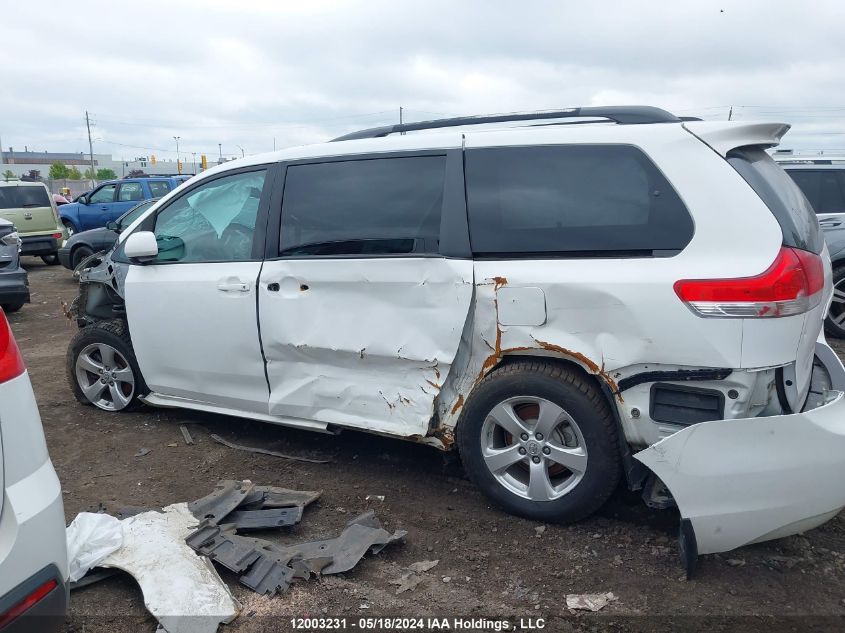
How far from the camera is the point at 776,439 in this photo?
2713 millimetres

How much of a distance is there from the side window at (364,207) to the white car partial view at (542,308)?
0.5 inches

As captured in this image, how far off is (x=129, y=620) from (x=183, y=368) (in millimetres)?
1891

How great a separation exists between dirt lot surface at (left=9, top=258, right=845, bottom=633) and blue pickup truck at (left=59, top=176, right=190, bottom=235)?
42.2ft

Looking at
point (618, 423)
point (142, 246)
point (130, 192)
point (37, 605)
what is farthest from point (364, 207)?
point (130, 192)

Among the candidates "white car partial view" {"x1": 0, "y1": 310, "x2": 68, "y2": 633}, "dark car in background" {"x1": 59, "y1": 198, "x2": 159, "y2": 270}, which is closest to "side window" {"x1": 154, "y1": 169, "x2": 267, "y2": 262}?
"white car partial view" {"x1": 0, "y1": 310, "x2": 68, "y2": 633}

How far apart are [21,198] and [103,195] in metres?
2.98

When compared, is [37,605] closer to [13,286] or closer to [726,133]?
[726,133]

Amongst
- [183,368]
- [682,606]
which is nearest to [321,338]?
[183,368]

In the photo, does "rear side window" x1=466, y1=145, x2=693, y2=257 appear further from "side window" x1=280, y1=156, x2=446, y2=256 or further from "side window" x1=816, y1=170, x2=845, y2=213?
"side window" x1=816, y1=170, x2=845, y2=213

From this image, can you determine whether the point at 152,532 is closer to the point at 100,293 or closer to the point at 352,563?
the point at 352,563

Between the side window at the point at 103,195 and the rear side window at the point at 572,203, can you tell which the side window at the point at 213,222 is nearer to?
the rear side window at the point at 572,203

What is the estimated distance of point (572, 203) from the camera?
329cm

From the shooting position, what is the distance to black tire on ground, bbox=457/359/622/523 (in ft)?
10.5

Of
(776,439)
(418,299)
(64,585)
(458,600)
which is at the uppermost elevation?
(418,299)
